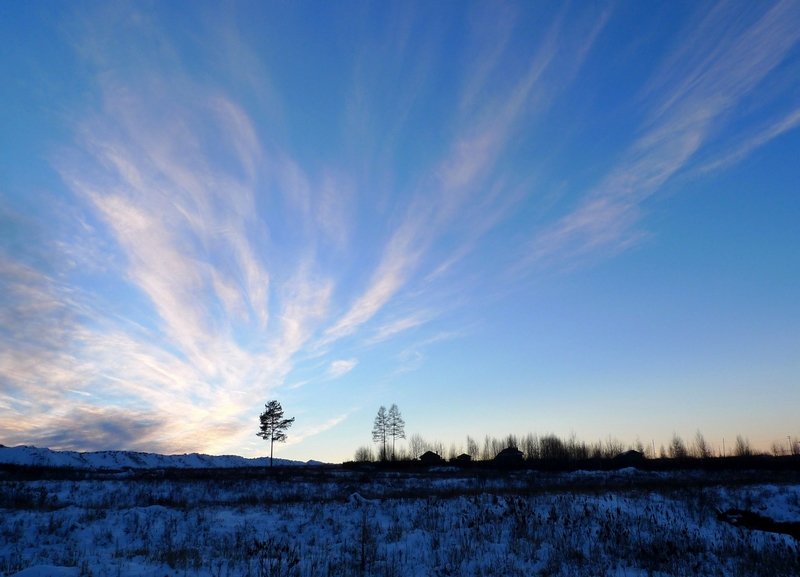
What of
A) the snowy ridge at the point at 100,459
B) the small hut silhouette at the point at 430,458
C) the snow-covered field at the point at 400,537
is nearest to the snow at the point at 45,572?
the snow-covered field at the point at 400,537

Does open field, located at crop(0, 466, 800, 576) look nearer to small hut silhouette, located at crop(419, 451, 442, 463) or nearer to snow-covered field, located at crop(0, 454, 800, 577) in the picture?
snow-covered field, located at crop(0, 454, 800, 577)

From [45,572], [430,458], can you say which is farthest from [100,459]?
[45,572]

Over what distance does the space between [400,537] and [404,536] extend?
15 centimetres

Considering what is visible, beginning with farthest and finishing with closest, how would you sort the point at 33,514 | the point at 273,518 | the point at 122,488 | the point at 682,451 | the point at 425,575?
the point at 682,451 → the point at 122,488 → the point at 273,518 → the point at 33,514 → the point at 425,575

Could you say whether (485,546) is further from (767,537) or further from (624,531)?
(767,537)

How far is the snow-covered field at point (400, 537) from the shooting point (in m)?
10.2

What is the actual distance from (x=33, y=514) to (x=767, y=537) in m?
22.1

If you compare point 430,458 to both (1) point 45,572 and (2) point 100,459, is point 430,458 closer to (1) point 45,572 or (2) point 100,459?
(2) point 100,459

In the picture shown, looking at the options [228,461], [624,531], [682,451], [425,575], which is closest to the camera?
[425,575]

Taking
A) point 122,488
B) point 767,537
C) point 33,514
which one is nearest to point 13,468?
point 122,488

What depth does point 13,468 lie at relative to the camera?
4234cm

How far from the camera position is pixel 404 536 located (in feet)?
44.7

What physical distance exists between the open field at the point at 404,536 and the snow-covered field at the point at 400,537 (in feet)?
0.17

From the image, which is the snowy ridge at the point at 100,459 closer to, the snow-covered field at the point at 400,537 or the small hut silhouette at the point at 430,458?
the small hut silhouette at the point at 430,458
